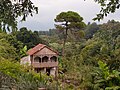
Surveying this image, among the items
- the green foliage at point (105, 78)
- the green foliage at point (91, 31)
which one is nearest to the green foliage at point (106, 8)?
the green foliage at point (105, 78)

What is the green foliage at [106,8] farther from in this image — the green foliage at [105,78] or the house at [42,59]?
the house at [42,59]

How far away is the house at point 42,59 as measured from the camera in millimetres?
22703

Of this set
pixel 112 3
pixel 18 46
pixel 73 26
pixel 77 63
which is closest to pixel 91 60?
pixel 77 63

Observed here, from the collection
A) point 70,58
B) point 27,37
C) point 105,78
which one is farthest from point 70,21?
point 105,78

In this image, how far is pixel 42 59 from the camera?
24.2m

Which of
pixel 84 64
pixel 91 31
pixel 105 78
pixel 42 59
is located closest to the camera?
pixel 105 78

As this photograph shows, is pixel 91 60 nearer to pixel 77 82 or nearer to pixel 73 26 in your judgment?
pixel 77 82

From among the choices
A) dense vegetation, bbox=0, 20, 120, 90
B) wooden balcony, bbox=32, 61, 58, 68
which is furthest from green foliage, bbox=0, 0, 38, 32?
wooden balcony, bbox=32, 61, 58, 68

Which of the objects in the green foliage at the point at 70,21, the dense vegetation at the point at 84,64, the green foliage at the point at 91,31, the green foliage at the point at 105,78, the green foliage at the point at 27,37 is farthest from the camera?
the green foliage at the point at 91,31

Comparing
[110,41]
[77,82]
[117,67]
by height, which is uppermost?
[110,41]

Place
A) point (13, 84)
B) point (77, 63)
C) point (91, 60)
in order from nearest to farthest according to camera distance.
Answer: point (13, 84), point (91, 60), point (77, 63)

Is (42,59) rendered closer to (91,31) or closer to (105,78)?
(105,78)

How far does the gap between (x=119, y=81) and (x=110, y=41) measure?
638 cm

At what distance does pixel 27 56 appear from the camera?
77.1ft
